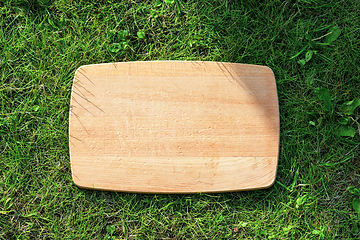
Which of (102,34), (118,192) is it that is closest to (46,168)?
(118,192)

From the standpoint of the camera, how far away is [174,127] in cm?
146

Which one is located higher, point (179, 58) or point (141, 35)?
point (141, 35)

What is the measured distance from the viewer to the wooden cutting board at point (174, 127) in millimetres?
1435

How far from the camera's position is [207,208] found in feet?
4.87

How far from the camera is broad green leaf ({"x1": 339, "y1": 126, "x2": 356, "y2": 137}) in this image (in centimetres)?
152

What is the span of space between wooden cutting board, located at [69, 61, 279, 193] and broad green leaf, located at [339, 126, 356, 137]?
0.39 meters

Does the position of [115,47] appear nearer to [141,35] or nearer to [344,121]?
[141,35]

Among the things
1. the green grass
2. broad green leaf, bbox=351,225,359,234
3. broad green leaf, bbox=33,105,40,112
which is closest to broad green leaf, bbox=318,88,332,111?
the green grass

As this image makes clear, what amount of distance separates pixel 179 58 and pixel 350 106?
981 millimetres

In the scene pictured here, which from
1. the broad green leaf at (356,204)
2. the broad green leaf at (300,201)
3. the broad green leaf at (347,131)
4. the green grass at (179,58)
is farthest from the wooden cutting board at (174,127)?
the broad green leaf at (356,204)

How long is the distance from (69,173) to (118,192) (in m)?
0.29

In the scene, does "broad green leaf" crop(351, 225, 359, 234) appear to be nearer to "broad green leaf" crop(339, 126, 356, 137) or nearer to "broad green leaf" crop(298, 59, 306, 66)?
"broad green leaf" crop(339, 126, 356, 137)

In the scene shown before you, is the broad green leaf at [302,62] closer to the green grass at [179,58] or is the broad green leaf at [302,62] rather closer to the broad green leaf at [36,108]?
the green grass at [179,58]

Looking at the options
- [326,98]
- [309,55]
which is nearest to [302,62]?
[309,55]
